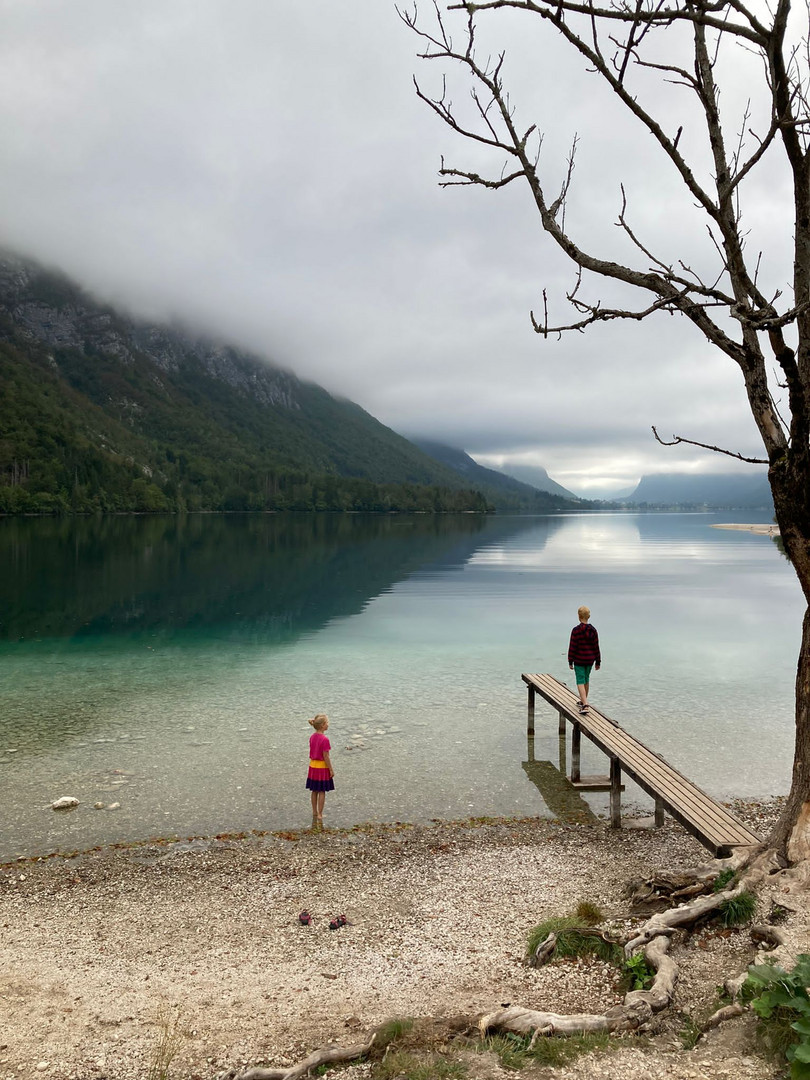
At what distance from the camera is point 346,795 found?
603 inches

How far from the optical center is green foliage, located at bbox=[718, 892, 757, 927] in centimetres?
779

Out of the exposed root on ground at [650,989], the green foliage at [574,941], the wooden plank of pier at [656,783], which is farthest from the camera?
the wooden plank of pier at [656,783]

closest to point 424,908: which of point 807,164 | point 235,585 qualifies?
point 807,164

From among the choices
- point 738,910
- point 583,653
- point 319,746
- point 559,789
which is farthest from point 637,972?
point 583,653

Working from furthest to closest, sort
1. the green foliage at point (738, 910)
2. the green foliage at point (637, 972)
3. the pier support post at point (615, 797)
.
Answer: the pier support post at point (615, 797) < the green foliage at point (738, 910) < the green foliage at point (637, 972)

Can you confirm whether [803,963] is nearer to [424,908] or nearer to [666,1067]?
[666,1067]

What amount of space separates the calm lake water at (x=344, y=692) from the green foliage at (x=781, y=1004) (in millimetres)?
8791

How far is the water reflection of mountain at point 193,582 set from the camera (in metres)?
39.1

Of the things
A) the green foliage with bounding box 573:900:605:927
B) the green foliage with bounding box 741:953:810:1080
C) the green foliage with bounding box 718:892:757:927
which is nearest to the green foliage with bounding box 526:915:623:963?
the green foliage with bounding box 573:900:605:927

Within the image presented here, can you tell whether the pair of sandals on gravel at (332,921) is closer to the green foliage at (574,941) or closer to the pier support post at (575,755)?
the green foliage at (574,941)

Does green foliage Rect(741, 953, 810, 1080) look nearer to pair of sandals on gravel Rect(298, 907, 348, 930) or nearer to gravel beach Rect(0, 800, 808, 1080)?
gravel beach Rect(0, 800, 808, 1080)

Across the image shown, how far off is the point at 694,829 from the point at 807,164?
29.7ft

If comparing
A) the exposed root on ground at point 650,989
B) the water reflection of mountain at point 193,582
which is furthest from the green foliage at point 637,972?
the water reflection of mountain at point 193,582

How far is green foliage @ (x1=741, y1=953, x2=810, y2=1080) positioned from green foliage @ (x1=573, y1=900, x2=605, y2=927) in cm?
271
